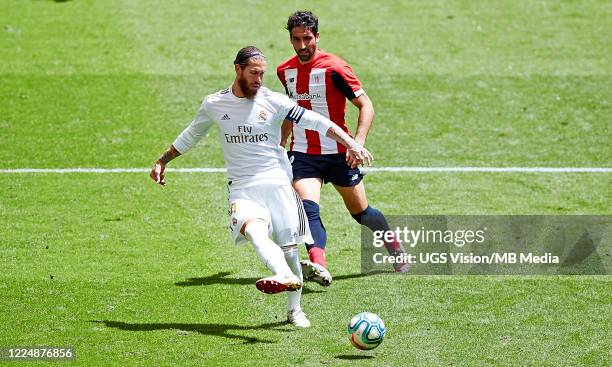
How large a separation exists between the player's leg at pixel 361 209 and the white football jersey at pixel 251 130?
1562 millimetres

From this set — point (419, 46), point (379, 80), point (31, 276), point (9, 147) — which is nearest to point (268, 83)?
point (379, 80)

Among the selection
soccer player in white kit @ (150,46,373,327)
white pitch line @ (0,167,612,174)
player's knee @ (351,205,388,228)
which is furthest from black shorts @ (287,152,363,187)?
white pitch line @ (0,167,612,174)

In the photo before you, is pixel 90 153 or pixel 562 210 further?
pixel 90 153

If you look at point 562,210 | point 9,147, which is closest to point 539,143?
point 562,210

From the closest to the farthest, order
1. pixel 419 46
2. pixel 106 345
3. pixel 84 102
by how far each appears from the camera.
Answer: pixel 106 345
pixel 84 102
pixel 419 46

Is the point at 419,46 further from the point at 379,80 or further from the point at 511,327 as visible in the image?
the point at 511,327

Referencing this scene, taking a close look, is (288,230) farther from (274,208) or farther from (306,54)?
(306,54)

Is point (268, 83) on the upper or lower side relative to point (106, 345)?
lower

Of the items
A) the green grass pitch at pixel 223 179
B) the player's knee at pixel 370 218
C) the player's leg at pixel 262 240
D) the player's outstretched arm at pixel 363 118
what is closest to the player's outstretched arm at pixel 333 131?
the player's outstretched arm at pixel 363 118

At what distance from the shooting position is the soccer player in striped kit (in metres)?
12.1

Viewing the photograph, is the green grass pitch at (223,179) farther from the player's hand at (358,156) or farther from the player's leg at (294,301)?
the player's hand at (358,156)

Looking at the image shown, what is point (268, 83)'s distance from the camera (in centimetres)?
2006

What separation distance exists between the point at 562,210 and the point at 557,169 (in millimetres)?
1898

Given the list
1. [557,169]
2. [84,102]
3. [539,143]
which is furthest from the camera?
[84,102]
